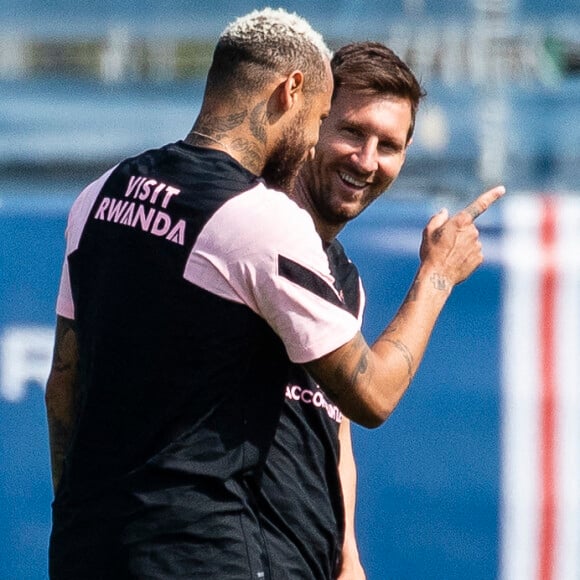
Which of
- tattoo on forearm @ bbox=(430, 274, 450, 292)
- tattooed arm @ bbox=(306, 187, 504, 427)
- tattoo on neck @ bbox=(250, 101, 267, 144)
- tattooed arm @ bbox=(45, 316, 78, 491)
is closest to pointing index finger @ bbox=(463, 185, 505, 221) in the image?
tattooed arm @ bbox=(306, 187, 504, 427)

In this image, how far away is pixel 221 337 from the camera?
2.17 meters

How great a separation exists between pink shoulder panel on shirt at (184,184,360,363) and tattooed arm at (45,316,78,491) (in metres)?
0.46

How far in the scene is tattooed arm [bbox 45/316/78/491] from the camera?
8.29 ft

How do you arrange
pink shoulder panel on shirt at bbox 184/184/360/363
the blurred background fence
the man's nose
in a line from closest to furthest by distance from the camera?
pink shoulder panel on shirt at bbox 184/184/360/363
the man's nose
the blurred background fence

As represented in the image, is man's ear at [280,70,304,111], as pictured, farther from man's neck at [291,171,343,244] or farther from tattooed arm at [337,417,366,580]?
tattooed arm at [337,417,366,580]

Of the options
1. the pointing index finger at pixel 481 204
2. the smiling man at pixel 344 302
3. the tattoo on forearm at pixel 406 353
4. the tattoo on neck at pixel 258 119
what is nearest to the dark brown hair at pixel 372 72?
the smiling man at pixel 344 302

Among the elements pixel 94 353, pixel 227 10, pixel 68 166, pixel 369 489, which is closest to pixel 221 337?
pixel 94 353

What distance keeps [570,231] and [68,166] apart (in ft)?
5.99

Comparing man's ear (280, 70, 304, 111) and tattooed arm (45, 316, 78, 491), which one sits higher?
man's ear (280, 70, 304, 111)

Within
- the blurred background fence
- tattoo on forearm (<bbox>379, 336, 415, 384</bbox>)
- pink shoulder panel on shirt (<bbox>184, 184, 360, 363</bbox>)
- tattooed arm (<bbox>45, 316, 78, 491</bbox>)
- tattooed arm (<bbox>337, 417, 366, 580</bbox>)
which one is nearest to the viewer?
pink shoulder panel on shirt (<bbox>184, 184, 360, 363</bbox>)

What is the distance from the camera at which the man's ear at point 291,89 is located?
2.31 meters

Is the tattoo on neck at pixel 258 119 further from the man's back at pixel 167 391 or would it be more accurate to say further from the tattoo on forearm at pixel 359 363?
the tattoo on forearm at pixel 359 363

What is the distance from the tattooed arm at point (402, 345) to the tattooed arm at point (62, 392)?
544mm

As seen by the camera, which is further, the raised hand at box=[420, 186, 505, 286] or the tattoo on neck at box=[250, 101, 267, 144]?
the raised hand at box=[420, 186, 505, 286]
